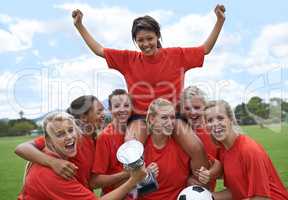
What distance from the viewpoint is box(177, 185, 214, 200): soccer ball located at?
5215 millimetres

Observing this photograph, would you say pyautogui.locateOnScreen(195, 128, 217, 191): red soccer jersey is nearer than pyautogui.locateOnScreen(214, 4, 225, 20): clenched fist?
Yes

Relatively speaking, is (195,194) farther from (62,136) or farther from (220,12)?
(220,12)

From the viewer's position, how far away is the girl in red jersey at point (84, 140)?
5182mm

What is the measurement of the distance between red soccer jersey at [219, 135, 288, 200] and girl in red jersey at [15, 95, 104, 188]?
1.41 m

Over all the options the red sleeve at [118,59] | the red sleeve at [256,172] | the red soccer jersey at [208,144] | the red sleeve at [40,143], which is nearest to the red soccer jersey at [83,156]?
the red sleeve at [40,143]

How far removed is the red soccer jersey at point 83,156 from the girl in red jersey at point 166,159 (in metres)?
0.60

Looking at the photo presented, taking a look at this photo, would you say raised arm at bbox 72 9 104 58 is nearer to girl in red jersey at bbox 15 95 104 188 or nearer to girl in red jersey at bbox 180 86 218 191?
girl in red jersey at bbox 15 95 104 188

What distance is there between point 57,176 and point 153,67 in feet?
5.89

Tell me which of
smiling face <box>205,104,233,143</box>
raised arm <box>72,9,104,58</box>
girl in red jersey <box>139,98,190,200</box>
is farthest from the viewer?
raised arm <box>72,9,104,58</box>

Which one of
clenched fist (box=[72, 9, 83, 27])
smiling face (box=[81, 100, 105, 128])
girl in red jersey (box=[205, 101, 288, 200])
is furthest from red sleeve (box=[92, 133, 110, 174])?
clenched fist (box=[72, 9, 83, 27])

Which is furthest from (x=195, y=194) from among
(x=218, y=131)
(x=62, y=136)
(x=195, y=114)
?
(x=62, y=136)

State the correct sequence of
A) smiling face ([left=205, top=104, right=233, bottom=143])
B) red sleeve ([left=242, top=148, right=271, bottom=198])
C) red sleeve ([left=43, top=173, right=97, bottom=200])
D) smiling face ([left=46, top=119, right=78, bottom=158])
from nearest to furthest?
red sleeve ([left=43, top=173, right=97, bottom=200]) → smiling face ([left=46, top=119, right=78, bottom=158]) → red sleeve ([left=242, top=148, right=271, bottom=198]) → smiling face ([left=205, top=104, right=233, bottom=143])

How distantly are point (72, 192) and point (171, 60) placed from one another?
2005mm

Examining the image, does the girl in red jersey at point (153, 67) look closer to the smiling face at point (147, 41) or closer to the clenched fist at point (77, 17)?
the smiling face at point (147, 41)
